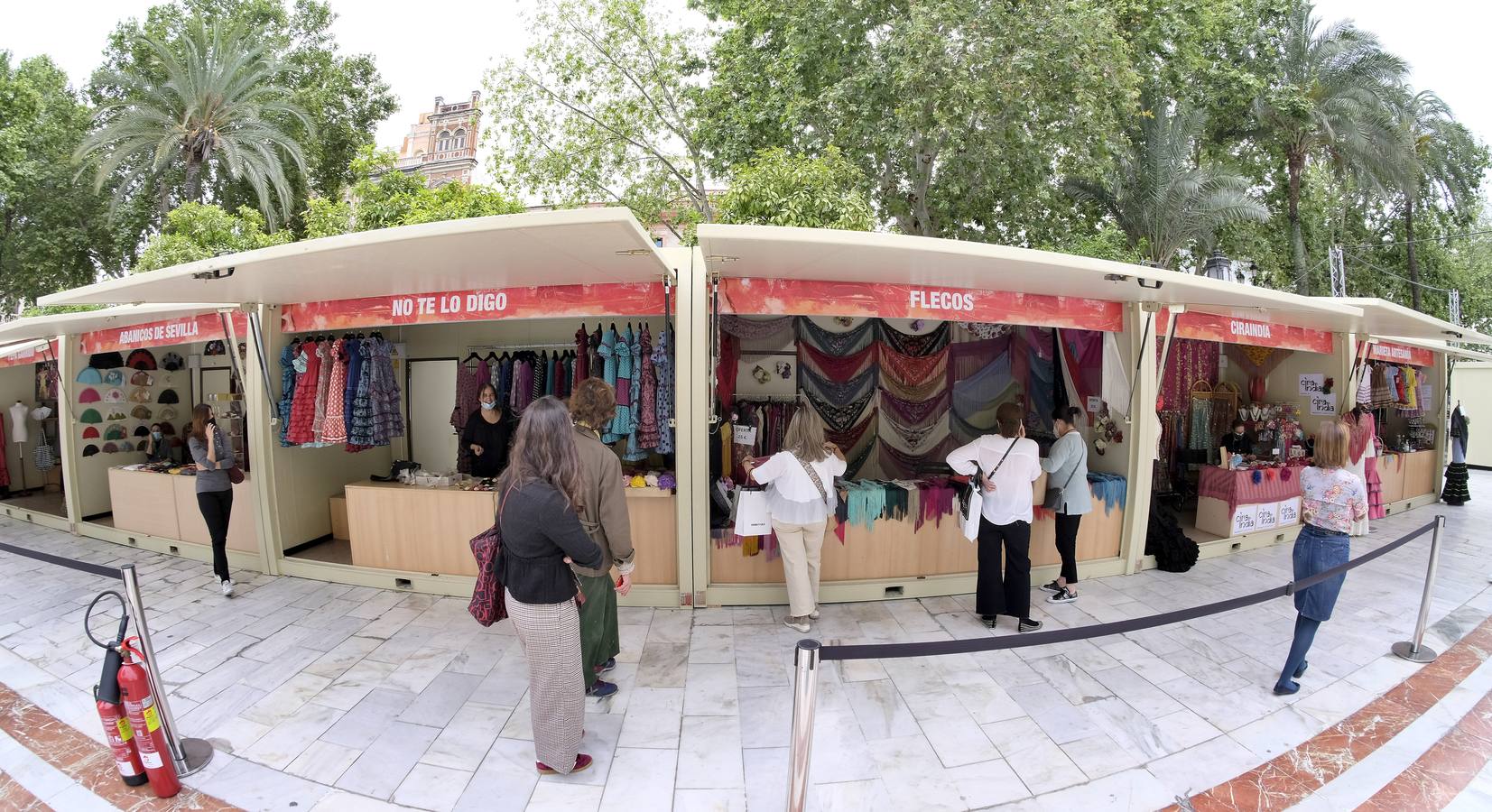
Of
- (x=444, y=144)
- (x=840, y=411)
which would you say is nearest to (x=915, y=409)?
(x=840, y=411)

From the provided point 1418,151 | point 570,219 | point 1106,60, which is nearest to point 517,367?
point 570,219

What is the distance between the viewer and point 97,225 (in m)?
16.1

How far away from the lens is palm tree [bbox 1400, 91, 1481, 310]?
Answer: 1490 cm

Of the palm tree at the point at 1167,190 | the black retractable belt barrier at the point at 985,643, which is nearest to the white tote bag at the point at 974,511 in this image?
the black retractable belt barrier at the point at 985,643

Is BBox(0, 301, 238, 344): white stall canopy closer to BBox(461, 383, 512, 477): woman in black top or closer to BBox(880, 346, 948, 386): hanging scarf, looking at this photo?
→ BBox(461, 383, 512, 477): woman in black top

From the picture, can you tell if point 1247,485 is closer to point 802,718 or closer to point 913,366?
point 913,366

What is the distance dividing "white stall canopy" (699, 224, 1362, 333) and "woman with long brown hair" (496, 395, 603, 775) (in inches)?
52.6

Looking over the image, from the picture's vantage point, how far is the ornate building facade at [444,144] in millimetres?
43000

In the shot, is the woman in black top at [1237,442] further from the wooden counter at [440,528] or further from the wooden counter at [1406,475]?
the wooden counter at [440,528]

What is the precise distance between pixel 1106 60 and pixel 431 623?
1170 centimetres

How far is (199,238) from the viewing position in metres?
11.9

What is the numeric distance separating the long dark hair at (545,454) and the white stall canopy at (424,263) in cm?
95

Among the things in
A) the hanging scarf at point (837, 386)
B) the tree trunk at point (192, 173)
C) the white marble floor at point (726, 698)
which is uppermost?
the tree trunk at point (192, 173)

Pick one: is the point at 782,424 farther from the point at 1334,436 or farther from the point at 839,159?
the point at 839,159
